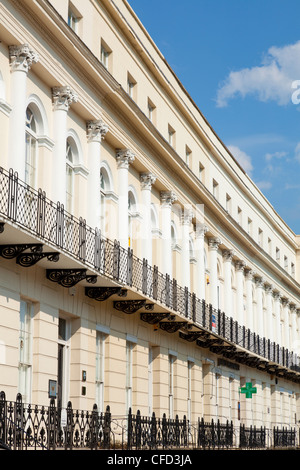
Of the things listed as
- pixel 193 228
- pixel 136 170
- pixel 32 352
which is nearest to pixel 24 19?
pixel 32 352

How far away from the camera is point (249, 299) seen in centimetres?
4659

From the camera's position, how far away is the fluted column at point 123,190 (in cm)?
2678

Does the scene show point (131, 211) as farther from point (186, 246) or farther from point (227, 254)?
point (227, 254)

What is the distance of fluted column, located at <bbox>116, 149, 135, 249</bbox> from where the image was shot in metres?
26.8

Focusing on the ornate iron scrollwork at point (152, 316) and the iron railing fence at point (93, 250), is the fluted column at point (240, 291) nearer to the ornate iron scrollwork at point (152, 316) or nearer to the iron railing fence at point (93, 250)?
the iron railing fence at point (93, 250)

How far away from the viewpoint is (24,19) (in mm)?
20609

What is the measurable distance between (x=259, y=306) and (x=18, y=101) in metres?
31.1

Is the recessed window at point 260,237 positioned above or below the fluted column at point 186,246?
above

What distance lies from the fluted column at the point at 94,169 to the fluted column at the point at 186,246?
9.40 m

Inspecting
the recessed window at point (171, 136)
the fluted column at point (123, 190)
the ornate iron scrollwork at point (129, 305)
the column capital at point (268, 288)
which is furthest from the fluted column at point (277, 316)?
the ornate iron scrollwork at point (129, 305)

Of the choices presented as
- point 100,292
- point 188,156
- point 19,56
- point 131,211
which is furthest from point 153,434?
point 188,156

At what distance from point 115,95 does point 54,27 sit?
4.64m

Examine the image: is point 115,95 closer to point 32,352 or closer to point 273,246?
point 32,352

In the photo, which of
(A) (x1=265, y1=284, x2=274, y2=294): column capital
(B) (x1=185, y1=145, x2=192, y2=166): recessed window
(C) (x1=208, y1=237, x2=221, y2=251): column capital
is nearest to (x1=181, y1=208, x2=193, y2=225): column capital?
(B) (x1=185, y1=145, x2=192, y2=166): recessed window
